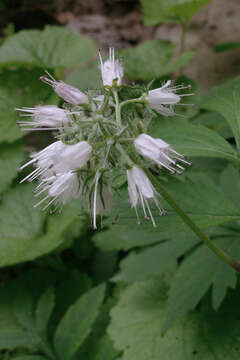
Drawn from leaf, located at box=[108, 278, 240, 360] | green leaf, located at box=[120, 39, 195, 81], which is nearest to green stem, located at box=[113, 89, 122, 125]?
leaf, located at box=[108, 278, 240, 360]

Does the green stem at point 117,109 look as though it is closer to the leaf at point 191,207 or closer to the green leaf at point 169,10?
the leaf at point 191,207

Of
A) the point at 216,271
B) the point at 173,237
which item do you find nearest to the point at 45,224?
the point at 173,237

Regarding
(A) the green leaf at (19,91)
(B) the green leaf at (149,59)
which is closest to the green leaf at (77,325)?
(A) the green leaf at (19,91)

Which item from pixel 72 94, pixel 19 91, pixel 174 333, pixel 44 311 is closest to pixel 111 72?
pixel 72 94

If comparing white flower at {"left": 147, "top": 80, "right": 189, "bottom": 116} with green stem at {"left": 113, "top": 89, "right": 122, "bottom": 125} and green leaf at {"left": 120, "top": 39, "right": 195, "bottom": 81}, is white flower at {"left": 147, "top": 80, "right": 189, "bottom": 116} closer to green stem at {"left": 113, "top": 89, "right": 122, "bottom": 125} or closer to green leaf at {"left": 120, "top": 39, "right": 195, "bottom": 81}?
green stem at {"left": 113, "top": 89, "right": 122, "bottom": 125}

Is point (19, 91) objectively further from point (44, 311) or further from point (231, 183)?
point (231, 183)
